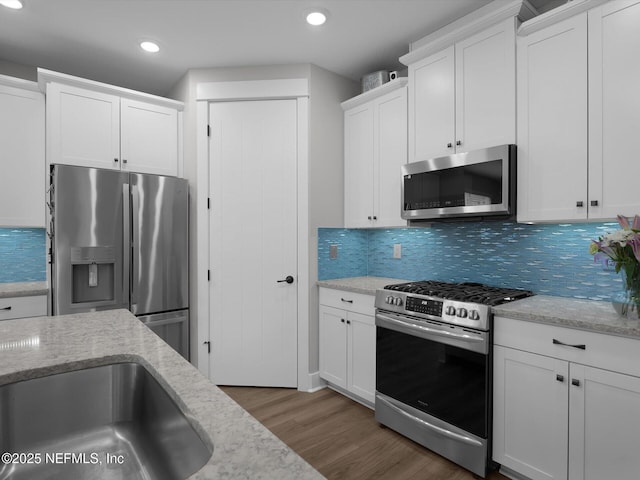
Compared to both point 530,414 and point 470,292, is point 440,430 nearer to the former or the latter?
point 530,414

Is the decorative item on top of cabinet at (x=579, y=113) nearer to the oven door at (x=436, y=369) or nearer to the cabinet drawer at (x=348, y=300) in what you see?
the oven door at (x=436, y=369)

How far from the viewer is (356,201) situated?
3.22 metres

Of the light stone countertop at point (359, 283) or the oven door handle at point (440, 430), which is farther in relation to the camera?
the light stone countertop at point (359, 283)

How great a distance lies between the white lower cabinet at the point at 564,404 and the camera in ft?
5.09

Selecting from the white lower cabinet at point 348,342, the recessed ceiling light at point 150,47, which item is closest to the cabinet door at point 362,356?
the white lower cabinet at point 348,342

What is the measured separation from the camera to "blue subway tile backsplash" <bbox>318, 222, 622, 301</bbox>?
2154 mm

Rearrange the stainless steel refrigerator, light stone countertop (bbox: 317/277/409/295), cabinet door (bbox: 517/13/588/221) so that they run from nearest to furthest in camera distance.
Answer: cabinet door (bbox: 517/13/588/221) → the stainless steel refrigerator → light stone countertop (bbox: 317/277/409/295)

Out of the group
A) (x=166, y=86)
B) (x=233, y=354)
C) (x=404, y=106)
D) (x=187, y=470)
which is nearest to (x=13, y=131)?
(x=166, y=86)

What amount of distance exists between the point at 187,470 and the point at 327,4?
2.54m

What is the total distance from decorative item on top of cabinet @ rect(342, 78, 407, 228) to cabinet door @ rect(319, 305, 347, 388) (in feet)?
2.68

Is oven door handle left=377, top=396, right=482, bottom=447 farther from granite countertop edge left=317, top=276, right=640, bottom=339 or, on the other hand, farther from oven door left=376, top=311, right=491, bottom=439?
granite countertop edge left=317, top=276, right=640, bottom=339

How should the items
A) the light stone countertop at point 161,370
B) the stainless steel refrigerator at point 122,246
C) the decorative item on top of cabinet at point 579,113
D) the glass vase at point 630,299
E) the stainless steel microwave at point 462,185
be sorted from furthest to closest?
the stainless steel refrigerator at point 122,246 < the stainless steel microwave at point 462,185 < the decorative item on top of cabinet at point 579,113 < the glass vase at point 630,299 < the light stone countertop at point 161,370

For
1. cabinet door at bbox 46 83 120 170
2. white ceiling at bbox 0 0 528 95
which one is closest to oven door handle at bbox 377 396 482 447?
white ceiling at bbox 0 0 528 95

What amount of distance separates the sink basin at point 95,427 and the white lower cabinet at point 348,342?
1872 millimetres
